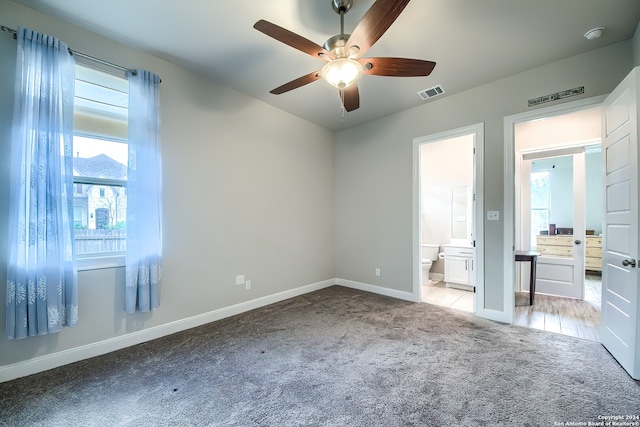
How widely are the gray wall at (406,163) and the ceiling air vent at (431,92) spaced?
0.20 m

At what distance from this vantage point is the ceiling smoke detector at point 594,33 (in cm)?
224

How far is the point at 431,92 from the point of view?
11.1 feet

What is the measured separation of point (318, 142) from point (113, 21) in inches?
118

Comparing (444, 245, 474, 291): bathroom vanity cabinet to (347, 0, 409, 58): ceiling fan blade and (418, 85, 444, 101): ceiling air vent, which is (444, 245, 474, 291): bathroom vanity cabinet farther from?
(347, 0, 409, 58): ceiling fan blade

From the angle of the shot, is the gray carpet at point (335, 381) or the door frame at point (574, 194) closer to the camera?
the gray carpet at point (335, 381)

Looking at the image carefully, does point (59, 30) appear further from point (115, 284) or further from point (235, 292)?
point (235, 292)

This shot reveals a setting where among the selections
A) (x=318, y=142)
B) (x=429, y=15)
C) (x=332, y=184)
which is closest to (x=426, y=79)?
(x=429, y=15)

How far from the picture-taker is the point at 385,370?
2100 mm

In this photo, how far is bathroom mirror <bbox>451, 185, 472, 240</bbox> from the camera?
498 centimetres

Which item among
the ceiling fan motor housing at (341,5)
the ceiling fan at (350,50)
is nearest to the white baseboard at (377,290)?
the ceiling fan at (350,50)

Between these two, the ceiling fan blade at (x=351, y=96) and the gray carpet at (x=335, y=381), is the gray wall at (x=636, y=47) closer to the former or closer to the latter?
the ceiling fan blade at (x=351, y=96)

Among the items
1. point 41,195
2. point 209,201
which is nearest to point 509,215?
point 209,201

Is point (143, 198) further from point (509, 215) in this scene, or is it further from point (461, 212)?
point (461, 212)

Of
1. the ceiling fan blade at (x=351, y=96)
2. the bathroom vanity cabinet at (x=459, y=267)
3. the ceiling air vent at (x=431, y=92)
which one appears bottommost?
the bathroom vanity cabinet at (x=459, y=267)
